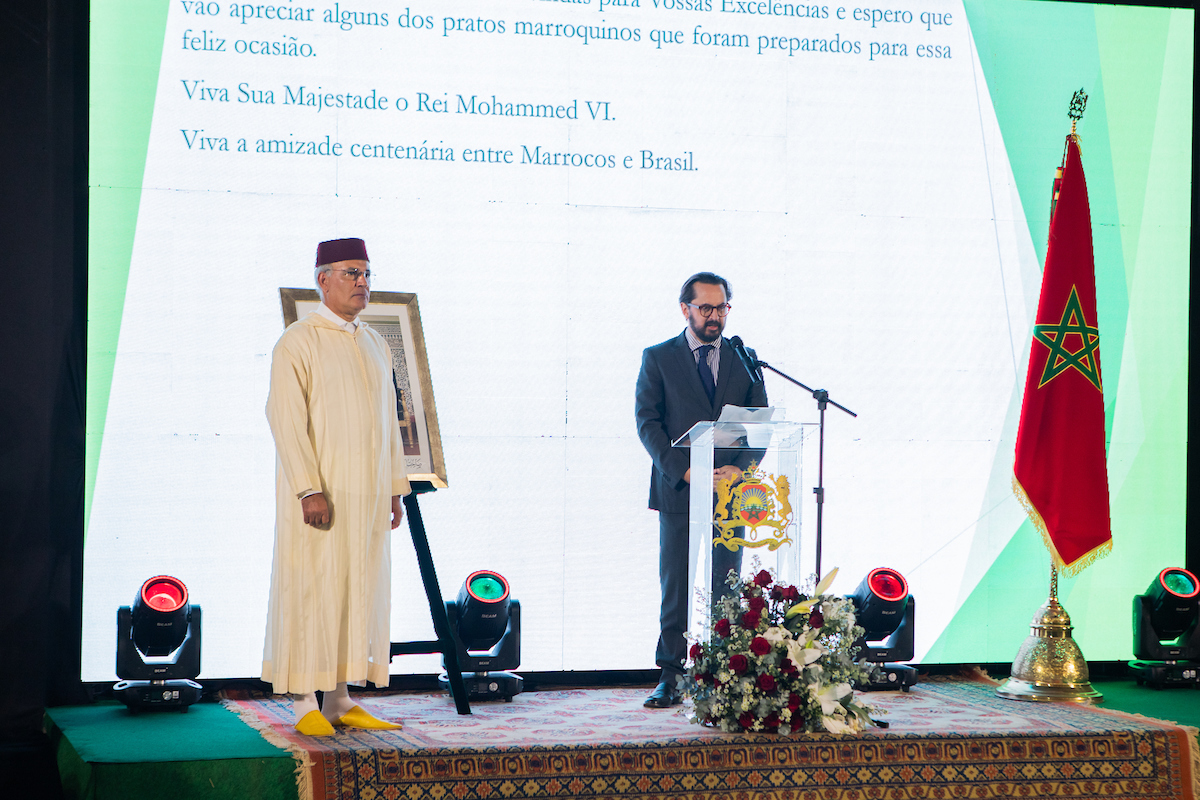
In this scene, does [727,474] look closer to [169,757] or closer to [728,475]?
[728,475]

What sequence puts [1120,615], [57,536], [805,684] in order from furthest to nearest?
[1120,615] → [57,536] → [805,684]

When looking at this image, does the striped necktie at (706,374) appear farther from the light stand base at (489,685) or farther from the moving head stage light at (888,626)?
the light stand base at (489,685)

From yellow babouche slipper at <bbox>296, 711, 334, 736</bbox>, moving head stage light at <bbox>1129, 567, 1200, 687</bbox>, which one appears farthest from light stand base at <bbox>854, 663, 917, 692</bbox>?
yellow babouche slipper at <bbox>296, 711, 334, 736</bbox>

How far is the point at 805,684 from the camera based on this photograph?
3928 mm

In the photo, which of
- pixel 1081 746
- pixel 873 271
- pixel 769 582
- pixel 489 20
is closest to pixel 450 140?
pixel 489 20

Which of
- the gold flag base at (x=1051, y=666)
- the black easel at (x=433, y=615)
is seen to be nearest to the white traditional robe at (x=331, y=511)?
the black easel at (x=433, y=615)

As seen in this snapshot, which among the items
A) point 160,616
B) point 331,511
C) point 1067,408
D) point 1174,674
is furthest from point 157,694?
point 1174,674

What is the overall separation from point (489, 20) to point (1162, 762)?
4.01m

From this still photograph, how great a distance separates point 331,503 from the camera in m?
4.04

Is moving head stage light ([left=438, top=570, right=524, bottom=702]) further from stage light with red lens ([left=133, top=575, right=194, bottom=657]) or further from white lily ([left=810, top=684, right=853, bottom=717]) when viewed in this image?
white lily ([left=810, top=684, right=853, bottom=717])

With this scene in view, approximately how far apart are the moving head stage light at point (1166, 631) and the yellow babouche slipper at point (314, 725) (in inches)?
143

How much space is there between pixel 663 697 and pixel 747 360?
4.47 feet

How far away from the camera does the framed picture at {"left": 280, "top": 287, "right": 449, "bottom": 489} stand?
4.49 metres

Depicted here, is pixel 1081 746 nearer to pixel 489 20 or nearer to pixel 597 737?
pixel 597 737
